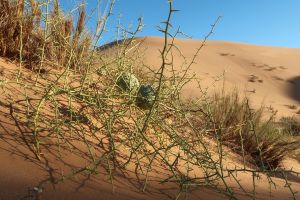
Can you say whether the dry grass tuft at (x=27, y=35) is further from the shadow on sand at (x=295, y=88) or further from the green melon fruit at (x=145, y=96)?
the shadow on sand at (x=295, y=88)

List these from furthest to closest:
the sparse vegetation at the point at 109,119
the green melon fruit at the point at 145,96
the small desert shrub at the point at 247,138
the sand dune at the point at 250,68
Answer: the sand dune at the point at 250,68, the small desert shrub at the point at 247,138, the green melon fruit at the point at 145,96, the sparse vegetation at the point at 109,119

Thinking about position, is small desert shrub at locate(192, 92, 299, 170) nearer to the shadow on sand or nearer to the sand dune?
the sand dune

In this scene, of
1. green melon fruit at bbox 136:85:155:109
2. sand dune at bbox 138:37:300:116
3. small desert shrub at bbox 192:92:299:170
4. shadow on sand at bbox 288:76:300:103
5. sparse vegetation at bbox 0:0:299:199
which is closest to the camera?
sparse vegetation at bbox 0:0:299:199

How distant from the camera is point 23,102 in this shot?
6.89ft

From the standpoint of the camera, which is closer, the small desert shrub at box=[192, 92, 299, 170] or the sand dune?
the small desert shrub at box=[192, 92, 299, 170]

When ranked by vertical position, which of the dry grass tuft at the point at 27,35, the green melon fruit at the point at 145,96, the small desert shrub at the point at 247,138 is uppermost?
the dry grass tuft at the point at 27,35

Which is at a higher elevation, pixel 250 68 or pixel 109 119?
pixel 250 68

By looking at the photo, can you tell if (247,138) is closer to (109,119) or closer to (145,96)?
(145,96)

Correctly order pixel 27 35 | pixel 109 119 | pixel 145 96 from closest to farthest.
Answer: pixel 109 119
pixel 145 96
pixel 27 35

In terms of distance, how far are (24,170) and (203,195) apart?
742 millimetres

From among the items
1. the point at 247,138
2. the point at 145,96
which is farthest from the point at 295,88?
the point at 145,96

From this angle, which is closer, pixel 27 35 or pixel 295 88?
pixel 27 35

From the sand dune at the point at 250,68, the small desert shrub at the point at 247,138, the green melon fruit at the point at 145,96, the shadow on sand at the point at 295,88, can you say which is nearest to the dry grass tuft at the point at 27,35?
the green melon fruit at the point at 145,96

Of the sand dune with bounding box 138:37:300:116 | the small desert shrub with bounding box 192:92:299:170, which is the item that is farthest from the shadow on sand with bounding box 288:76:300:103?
the small desert shrub with bounding box 192:92:299:170
